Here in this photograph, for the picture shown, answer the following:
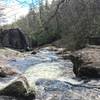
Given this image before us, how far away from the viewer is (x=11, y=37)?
135ft

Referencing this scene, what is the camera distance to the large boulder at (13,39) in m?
40.6

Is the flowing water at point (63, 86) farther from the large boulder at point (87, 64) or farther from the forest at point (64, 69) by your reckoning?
the large boulder at point (87, 64)

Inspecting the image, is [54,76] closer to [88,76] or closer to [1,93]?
[88,76]

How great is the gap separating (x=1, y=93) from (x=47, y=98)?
1.67 meters

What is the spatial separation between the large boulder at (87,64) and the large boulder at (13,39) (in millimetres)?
25344

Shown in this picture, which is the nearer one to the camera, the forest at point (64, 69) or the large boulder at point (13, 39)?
the forest at point (64, 69)

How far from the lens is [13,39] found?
4125 cm

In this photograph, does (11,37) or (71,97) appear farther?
(11,37)

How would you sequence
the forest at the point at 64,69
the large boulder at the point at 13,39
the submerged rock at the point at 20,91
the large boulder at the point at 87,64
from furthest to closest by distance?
the large boulder at the point at 13,39, the large boulder at the point at 87,64, the forest at the point at 64,69, the submerged rock at the point at 20,91

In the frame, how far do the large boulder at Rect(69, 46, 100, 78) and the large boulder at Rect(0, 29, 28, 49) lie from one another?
25.3m

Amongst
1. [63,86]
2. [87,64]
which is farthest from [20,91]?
[87,64]

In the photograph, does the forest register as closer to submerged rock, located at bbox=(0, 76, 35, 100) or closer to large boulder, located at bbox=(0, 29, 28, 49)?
submerged rock, located at bbox=(0, 76, 35, 100)

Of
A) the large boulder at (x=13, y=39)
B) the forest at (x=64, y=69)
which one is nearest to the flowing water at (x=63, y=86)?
the forest at (x=64, y=69)

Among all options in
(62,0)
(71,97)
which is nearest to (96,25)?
(62,0)
